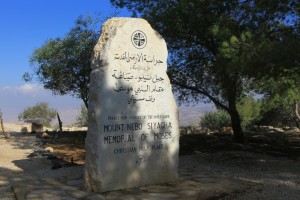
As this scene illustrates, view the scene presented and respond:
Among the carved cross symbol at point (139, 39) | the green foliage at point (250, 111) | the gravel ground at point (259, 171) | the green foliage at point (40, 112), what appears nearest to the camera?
the gravel ground at point (259, 171)

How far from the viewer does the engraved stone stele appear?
24.9 feet

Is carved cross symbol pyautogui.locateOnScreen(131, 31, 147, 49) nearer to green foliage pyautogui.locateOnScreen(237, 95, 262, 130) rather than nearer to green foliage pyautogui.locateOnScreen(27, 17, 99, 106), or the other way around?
green foliage pyautogui.locateOnScreen(27, 17, 99, 106)

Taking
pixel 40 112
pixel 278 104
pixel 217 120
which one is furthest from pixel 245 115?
pixel 40 112

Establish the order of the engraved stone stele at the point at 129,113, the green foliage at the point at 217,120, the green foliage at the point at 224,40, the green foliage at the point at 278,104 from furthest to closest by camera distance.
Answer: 1. the green foliage at the point at 217,120
2. the green foliage at the point at 278,104
3. the green foliage at the point at 224,40
4. the engraved stone stele at the point at 129,113

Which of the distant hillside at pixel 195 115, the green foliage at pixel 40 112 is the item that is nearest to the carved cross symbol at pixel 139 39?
the distant hillside at pixel 195 115

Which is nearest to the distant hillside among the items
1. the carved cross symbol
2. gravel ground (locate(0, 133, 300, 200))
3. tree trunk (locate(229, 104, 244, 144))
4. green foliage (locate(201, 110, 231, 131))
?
green foliage (locate(201, 110, 231, 131))

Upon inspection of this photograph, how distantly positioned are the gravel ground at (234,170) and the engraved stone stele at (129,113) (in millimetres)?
1740

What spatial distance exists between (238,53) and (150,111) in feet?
9.55

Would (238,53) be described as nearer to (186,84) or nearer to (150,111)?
(150,111)

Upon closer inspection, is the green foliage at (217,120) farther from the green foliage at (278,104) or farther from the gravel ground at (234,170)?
the gravel ground at (234,170)

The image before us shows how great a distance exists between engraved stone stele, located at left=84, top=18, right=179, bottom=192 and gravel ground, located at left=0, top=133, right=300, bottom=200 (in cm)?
174

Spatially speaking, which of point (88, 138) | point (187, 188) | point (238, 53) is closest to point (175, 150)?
point (187, 188)

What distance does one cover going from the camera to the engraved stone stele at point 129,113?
24.9ft

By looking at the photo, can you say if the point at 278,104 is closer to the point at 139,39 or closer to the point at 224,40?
the point at 224,40
